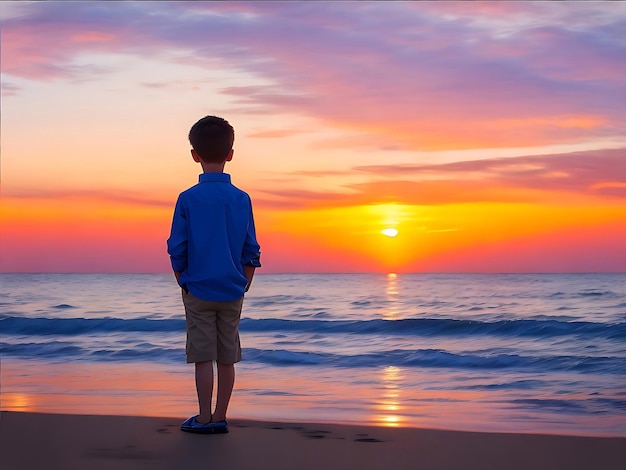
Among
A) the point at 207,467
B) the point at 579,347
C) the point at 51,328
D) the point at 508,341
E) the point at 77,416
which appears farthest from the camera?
the point at 51,328

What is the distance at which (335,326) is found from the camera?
16141mm

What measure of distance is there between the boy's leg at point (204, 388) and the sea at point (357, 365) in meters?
0.78

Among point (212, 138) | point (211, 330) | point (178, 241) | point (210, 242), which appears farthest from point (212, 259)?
point (212, 138)

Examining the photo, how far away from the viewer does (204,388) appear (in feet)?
12.5

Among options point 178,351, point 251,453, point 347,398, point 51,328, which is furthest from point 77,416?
point 51,328

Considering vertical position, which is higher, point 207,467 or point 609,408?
point 207,467

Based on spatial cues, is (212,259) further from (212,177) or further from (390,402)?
(390,402)

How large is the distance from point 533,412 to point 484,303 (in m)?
17.7

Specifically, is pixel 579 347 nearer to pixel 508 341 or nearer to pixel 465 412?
pixel 508 341

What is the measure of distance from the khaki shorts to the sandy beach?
15.4 inches

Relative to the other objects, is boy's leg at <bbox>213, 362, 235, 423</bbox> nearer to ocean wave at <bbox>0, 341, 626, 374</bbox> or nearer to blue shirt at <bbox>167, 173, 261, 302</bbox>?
blue shirt at <bbox>167, 173, 261, 302</bbox>

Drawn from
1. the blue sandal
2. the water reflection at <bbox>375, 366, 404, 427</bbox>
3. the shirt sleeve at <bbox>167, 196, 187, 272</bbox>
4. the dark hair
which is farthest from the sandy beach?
the dark hair

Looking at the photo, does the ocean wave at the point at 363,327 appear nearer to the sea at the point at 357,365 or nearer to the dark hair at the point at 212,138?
the sea at the point at 357,365

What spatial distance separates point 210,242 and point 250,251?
22cm
